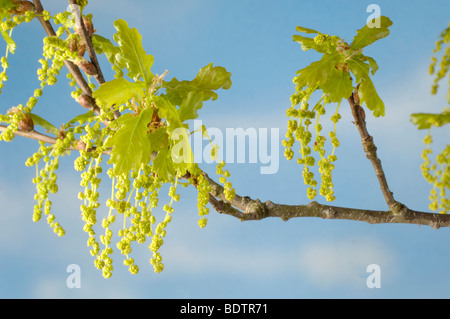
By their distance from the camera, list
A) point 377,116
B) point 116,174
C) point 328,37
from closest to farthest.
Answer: point 116,174 < point 328,37 < point 377,116

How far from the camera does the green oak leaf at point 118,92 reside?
1355mm

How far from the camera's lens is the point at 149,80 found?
142cm

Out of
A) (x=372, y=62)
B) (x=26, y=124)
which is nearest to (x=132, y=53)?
(x=26, y=124)

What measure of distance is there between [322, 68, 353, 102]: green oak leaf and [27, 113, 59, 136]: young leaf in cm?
84

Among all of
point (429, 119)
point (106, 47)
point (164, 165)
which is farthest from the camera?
point (106, 47)

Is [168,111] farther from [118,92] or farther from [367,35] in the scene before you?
[367,35]

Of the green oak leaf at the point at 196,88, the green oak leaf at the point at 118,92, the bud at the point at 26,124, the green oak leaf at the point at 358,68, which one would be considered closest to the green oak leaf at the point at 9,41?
the bud at the point at 26,124

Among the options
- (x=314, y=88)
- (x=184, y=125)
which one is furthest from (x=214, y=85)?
(x=314, y=88)

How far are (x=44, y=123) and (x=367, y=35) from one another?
103cm

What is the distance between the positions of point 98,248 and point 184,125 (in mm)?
421

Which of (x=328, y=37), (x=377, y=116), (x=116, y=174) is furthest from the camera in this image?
(x=377, y=116)

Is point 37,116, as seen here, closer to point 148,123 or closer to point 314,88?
point 148,123

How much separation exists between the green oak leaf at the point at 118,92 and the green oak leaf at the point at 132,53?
37mm

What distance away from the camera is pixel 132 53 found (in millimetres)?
1400
